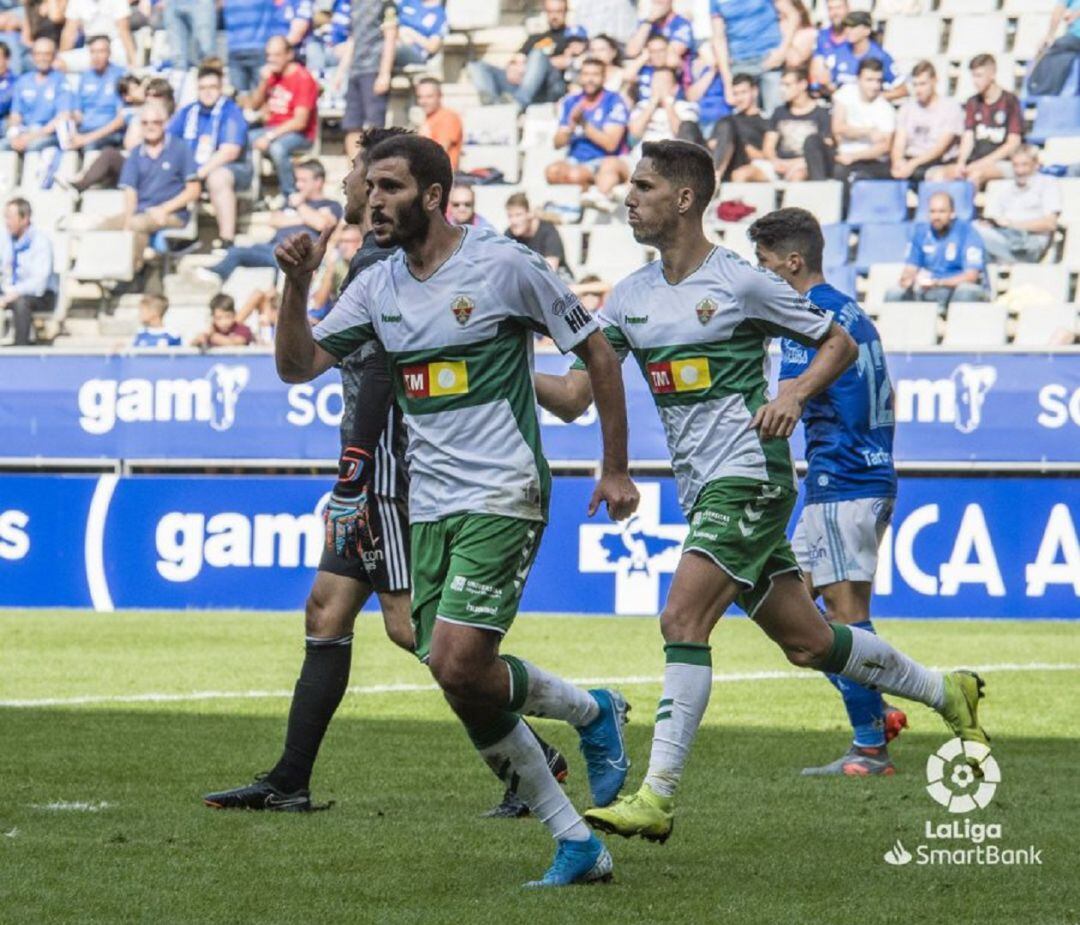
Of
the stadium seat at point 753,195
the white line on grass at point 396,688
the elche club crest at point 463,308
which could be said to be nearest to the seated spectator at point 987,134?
the stadium seat at point 753,195

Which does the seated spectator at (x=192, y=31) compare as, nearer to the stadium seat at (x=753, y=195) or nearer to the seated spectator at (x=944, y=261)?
the stadium seat at (x=753, y=195)

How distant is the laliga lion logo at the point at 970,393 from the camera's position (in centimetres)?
1642

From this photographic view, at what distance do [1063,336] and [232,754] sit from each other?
11.5 meters

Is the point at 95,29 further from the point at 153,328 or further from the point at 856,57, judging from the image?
the point at 856,57

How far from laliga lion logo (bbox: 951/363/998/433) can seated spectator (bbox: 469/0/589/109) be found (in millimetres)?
7542

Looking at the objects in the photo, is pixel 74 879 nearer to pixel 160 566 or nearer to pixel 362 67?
pixel 160 566

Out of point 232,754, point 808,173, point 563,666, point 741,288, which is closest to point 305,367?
point 741,288

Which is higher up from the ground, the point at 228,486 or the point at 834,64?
the point at 834,64

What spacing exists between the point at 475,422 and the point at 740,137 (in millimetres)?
15572

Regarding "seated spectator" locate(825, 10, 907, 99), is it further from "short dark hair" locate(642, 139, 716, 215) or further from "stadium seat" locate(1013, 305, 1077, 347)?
"short dark hair" locate(642, 139, 716, 215)

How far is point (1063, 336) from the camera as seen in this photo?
1852 cm

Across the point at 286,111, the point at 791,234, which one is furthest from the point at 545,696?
the point at 286,111

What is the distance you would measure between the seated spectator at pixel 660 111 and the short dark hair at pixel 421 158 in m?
15.5

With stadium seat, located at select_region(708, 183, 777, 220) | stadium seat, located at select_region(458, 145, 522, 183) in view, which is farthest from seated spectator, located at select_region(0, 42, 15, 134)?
stadium seat, located at select_region(708, 183, 777, 220)
